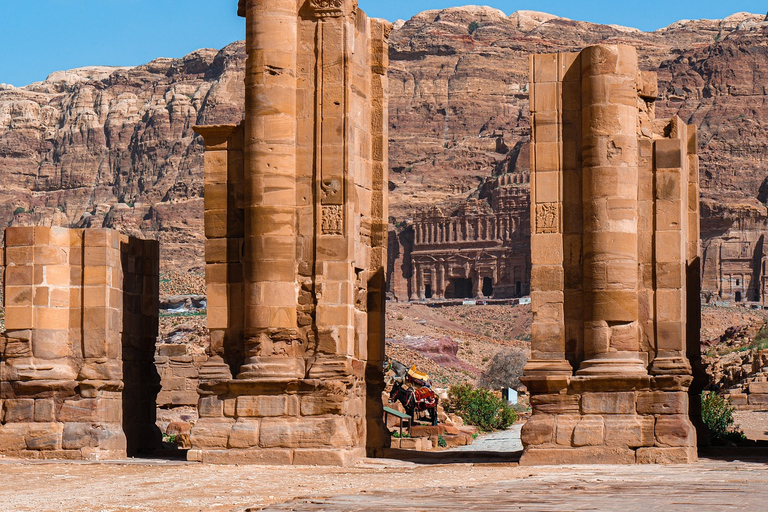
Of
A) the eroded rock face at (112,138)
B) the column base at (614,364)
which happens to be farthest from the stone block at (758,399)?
the eroded rock face at (112,138)

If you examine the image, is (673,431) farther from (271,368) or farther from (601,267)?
(271,368)

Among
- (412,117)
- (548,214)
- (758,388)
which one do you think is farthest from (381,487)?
(412,117)

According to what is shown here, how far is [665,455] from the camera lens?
18172 mm

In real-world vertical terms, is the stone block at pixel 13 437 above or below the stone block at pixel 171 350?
below

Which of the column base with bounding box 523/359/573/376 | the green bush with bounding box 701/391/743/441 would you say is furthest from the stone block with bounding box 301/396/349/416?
the green bush with bounding box 701/391/743/441

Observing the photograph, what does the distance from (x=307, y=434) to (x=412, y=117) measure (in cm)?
15419

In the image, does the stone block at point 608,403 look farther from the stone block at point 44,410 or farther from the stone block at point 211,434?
the stone block at point 44,410

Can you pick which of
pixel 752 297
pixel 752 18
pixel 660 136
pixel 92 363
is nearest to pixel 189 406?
pixel 92 363

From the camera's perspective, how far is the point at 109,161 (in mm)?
184500

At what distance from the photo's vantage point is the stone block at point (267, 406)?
1892 centimetres

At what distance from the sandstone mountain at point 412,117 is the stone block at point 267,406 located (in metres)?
115

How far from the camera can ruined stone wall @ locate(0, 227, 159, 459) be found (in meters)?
21.3

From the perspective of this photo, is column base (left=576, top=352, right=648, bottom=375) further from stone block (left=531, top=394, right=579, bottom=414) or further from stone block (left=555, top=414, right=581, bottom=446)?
stone block (left=555, top=414, right=581, bottom=446)

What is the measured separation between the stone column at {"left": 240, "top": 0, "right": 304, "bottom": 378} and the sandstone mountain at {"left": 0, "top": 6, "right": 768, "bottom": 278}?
11389cm
